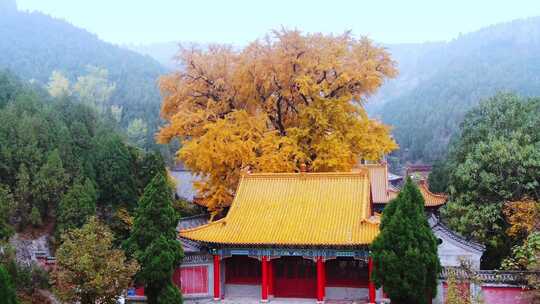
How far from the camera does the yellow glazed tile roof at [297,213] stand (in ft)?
61.1

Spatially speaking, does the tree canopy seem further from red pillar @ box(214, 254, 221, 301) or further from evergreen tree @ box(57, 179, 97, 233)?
evergreen tree @ box(57, 179, 97, 233)

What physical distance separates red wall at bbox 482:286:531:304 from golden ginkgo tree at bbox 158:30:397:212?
7.61 metres

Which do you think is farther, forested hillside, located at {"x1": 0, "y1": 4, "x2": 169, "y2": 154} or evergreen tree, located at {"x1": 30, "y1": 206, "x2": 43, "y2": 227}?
forested hillside, located at {"x1": 0, "y1": 4, "x2": 169, "y2": 154}

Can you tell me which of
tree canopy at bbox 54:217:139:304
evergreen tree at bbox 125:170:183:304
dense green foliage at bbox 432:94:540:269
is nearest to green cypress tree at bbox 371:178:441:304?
evergreen tree at bbox 125:170:183:304

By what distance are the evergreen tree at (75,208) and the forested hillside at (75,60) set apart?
159 feet

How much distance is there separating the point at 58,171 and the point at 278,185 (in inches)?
330

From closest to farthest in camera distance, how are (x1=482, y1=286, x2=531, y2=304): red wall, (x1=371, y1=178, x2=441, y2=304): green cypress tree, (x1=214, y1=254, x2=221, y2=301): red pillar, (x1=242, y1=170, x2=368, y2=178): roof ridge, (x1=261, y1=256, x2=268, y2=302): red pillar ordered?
1. (x1=371, y1=178, x2=441, y2=304): green cypress tree
2. (x1=482, y1=286, x2=531, y2=304): red wall
3. (x1=261, y1=256, x2=268, y2=302): red pillar
4. (x1=214, y1=254, x2=221, y2=301): red pillar
5. (x1=242, y1=170, x2=368, y2=178): roof ridge

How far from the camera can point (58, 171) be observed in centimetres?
2281

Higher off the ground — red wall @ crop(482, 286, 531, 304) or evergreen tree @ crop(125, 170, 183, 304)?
evergreen tree @ crop(125, 170, 183, 304)

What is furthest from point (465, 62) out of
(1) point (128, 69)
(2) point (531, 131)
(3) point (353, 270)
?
(3) point (353, 270)

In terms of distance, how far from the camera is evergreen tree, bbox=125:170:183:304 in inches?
642

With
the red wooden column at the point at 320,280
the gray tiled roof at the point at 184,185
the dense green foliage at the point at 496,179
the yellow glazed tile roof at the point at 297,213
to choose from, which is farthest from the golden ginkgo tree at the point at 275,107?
the gray tiled roof at the point at 184,185

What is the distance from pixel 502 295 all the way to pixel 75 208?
561 inches

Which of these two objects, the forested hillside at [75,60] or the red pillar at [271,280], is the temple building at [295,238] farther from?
the forested hillside at [75,60]
